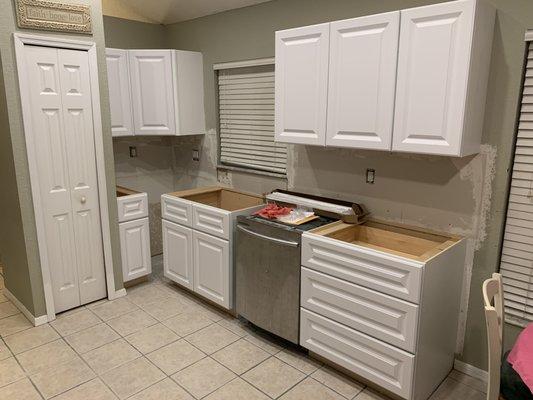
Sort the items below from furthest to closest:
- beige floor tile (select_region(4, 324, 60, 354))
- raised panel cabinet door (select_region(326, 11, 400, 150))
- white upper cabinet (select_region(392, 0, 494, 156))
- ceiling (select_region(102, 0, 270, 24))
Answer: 1. ceiling (select_region(102, 0, 270, 24))
2. beige floor tile (select_region(4, 324, 60, 354))
3. raised panel cabinet door (select_region(326, 11, 400, 150))
4. white upper cabinet (select_region(392, 0, 494, 156))

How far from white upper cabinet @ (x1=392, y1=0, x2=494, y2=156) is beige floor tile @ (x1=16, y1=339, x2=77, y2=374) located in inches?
102

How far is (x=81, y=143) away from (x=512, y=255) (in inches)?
120

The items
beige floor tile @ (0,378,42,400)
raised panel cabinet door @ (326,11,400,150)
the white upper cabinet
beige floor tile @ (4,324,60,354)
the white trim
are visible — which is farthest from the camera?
the white trim

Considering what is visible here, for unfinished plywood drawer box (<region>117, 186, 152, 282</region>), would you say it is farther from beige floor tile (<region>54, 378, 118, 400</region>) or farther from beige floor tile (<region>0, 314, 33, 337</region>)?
beige floor tile (<region>54, 378, 118, 400</region>)

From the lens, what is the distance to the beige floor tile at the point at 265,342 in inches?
112

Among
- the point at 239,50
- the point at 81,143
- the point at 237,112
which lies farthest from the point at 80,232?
the point at 239,50

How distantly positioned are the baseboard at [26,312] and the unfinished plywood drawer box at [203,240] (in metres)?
1.05

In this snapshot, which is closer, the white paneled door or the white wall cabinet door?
the white paneled door

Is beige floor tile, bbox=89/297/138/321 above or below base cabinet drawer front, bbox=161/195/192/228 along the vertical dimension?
below

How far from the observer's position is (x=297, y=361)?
2.72 m

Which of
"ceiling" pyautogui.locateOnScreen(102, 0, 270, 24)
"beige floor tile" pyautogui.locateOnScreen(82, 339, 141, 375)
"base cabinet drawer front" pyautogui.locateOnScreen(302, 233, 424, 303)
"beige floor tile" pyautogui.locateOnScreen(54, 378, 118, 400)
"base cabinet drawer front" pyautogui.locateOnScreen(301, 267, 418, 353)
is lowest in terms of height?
"beige floor tile" pyautogui.locateOnScreen(54, 378, 118, 400)

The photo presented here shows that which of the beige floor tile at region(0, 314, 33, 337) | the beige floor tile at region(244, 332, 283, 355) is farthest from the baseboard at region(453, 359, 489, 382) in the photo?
the beige floor tile at region(0, 314, 33, 337)

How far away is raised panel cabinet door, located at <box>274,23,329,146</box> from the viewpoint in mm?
2525

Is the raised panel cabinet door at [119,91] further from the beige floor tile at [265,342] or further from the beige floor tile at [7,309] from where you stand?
the beige floor tile at [265,342]
